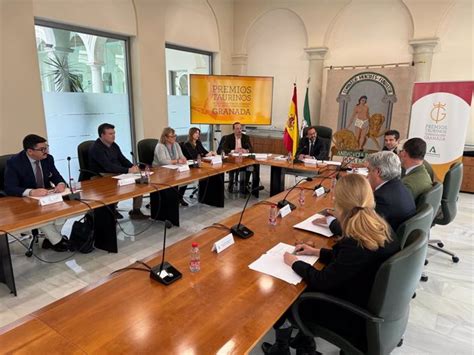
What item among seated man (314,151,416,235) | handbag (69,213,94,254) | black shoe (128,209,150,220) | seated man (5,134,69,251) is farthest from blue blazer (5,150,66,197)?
seated man (314,151,416,235)

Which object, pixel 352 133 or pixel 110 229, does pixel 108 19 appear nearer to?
pixel 110 229

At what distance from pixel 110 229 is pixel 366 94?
4.92 metres

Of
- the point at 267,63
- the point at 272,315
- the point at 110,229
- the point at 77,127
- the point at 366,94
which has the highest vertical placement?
the point at 267,63

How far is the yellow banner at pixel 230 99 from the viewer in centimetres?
592

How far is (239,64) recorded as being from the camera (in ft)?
23.8

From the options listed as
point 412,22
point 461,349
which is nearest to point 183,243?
point 461,349

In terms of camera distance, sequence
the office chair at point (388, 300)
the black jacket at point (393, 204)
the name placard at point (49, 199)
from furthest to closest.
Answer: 1. the name placard at point (49, 199)
2. the black jacket at point (393, 204)
3. the office chair at point (388, 300)

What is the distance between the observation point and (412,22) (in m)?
5.43

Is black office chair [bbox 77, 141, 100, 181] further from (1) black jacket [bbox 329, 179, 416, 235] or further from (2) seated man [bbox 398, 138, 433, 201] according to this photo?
(2) seated man [bbox 398, 138, 433, 201]

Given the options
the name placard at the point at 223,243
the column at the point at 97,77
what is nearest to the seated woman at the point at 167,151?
the column at the point at 97,77

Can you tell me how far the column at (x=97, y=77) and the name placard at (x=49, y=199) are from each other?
2814 mm

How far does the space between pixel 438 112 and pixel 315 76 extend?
2.39 meters

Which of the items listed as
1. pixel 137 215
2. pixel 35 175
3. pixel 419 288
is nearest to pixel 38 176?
pixel 35 175

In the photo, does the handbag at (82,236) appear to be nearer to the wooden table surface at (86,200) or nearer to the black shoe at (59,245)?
the black shoe at (59,245)
